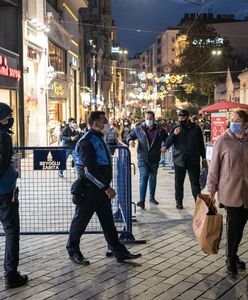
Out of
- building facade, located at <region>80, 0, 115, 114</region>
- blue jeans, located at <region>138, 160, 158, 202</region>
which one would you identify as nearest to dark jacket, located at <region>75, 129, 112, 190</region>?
blue jeans, located at <region>138, 160, 158, 202</region>

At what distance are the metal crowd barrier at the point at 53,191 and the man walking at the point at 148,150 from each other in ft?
4.82

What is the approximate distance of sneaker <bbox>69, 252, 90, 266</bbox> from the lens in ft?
20.4

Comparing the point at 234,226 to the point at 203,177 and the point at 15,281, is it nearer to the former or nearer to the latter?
the point at 15,281

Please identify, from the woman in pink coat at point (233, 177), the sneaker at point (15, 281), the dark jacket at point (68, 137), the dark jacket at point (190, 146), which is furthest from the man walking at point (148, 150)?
the dark jacket at point (68, 137)

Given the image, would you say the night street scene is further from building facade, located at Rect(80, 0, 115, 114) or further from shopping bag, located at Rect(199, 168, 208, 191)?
building facade, located at Rect(80, 0, 115, 114)

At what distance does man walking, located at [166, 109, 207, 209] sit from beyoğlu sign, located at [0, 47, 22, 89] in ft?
37.0

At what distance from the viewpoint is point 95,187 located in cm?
617

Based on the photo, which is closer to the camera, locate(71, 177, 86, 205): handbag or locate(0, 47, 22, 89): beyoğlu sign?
locate(71, 177, 86, 205): handbag

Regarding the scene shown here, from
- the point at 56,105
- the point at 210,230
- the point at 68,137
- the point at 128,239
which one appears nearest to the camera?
the point at 210,230

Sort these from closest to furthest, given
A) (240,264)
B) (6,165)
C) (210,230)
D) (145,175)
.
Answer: (6,165) < (210,230) < (240,264) < (145,175)

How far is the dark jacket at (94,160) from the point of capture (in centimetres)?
603

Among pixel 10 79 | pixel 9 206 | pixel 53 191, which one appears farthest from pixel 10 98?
pixel 9 206

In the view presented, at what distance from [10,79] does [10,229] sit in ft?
52.6

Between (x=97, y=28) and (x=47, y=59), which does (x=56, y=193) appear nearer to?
(x=47, y=59)
